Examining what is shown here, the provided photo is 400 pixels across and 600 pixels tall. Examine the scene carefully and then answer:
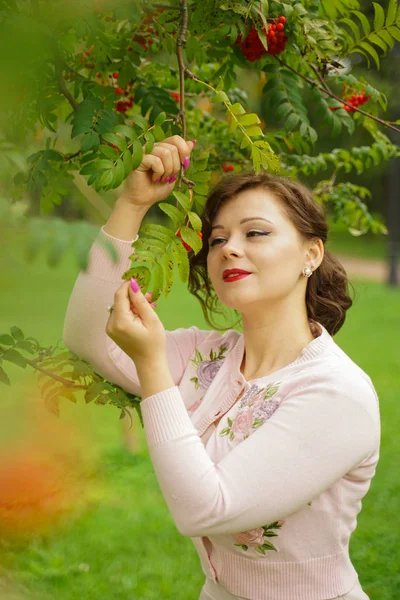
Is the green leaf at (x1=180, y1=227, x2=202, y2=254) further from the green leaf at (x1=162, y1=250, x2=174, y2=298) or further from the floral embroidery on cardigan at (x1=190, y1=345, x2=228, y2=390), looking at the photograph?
the floral embroidery on cardigan at (x1=190, y1=345, x2=228, y2=390)

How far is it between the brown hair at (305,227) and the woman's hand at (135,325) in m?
0.55

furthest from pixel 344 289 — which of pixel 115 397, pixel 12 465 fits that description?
pixel 12 465

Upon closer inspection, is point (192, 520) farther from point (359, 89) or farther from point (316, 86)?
point (359, 89)

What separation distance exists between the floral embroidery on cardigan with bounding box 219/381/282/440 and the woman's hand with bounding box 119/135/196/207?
532 mm

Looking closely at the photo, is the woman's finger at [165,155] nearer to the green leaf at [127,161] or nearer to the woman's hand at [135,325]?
the green leaf at [127,161]

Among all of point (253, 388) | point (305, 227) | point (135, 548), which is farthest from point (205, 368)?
point (135, 548)

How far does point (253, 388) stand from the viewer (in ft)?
5.93

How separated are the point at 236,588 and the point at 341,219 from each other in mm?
1517

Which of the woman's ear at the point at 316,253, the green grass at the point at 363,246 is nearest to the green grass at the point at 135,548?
the woman's ear at the point at 316,253

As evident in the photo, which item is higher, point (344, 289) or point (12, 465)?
point (12, 465)

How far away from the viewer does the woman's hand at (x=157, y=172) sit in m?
1.64

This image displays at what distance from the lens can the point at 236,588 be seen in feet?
5.87

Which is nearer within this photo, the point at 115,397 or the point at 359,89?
the point at 115,397

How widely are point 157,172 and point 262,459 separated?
67 centimetres
